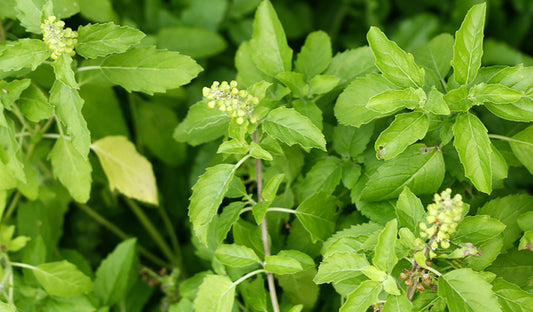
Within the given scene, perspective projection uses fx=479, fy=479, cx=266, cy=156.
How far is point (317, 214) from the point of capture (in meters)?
1.25

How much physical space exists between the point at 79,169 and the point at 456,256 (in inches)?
39.3

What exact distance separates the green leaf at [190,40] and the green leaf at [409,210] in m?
1.05

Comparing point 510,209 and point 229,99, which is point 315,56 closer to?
point 229,99

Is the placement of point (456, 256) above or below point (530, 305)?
above

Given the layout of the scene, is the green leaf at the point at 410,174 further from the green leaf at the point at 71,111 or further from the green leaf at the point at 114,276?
the green leaf at the point at 114,276

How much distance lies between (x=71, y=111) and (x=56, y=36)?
0.59 ft

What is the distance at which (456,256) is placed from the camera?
3.15 feet

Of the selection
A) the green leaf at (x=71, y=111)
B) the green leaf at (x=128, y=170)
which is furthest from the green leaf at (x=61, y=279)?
the green leaf at (x=71, y=111)

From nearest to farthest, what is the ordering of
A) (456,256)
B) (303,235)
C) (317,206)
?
(456,256), (317,206), (303,235)

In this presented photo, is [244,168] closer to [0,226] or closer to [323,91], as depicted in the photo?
[323,91]

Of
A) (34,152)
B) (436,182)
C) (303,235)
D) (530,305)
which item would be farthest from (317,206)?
(34,152)

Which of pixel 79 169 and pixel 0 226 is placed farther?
pixel 0 226

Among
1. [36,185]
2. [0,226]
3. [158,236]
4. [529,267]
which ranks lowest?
[158,236]

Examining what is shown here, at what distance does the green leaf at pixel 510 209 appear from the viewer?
3.79 ft
